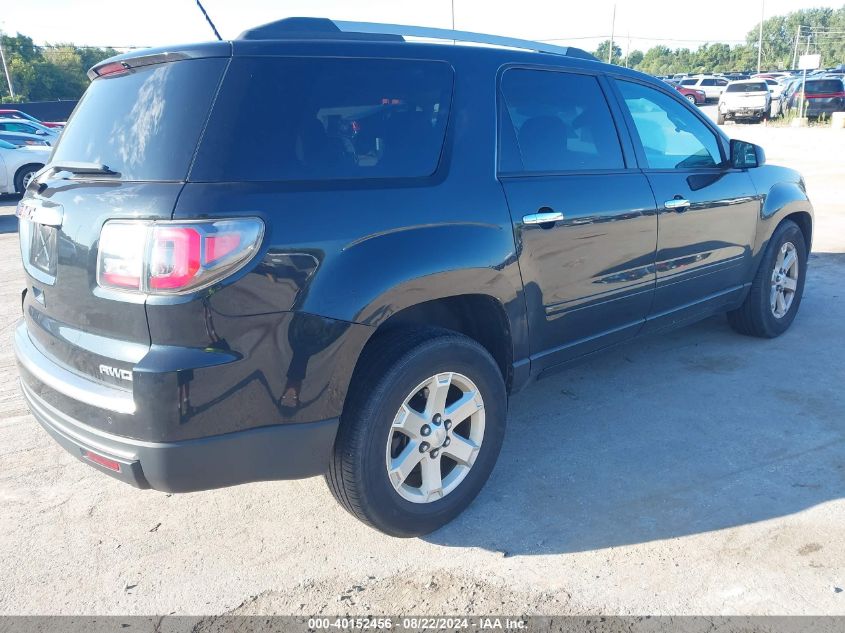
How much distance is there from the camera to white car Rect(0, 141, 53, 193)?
12516 millimetres

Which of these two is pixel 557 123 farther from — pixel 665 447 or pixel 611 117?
pixel 665 447

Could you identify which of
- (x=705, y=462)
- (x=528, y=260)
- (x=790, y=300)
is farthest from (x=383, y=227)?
(x=790, y=300)

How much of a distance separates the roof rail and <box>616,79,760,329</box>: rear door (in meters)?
0.86

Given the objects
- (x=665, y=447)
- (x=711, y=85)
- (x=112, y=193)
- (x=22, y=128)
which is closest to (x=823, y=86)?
(x=711, y=85)

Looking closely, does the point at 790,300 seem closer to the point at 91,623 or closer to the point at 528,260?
the point at 528,260

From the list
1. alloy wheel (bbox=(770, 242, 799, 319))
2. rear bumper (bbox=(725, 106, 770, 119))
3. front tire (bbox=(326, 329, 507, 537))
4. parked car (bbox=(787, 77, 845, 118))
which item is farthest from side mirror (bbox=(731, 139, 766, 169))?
rear bumper (bbox=(725, 106, 770, 119))

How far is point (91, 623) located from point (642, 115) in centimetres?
→ 358

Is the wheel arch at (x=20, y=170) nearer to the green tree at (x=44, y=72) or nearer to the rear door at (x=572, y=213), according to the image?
the rear door at (x=572, y=213)

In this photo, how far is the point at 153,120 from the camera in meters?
2.39

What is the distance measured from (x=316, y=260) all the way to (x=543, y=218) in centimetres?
121

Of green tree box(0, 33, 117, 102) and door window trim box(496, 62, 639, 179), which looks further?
green tree box(0, 33, 117, 102)

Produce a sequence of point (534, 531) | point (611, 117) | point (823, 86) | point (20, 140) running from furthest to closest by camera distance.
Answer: point (823, 86) → point (20, 140) → point (611, 117) → point (534, 531)

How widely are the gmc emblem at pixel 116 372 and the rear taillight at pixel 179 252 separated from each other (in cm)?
26

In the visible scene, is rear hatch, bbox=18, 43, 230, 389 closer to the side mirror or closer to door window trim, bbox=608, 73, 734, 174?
door window trim, bbox=608, 73, 734, 174
